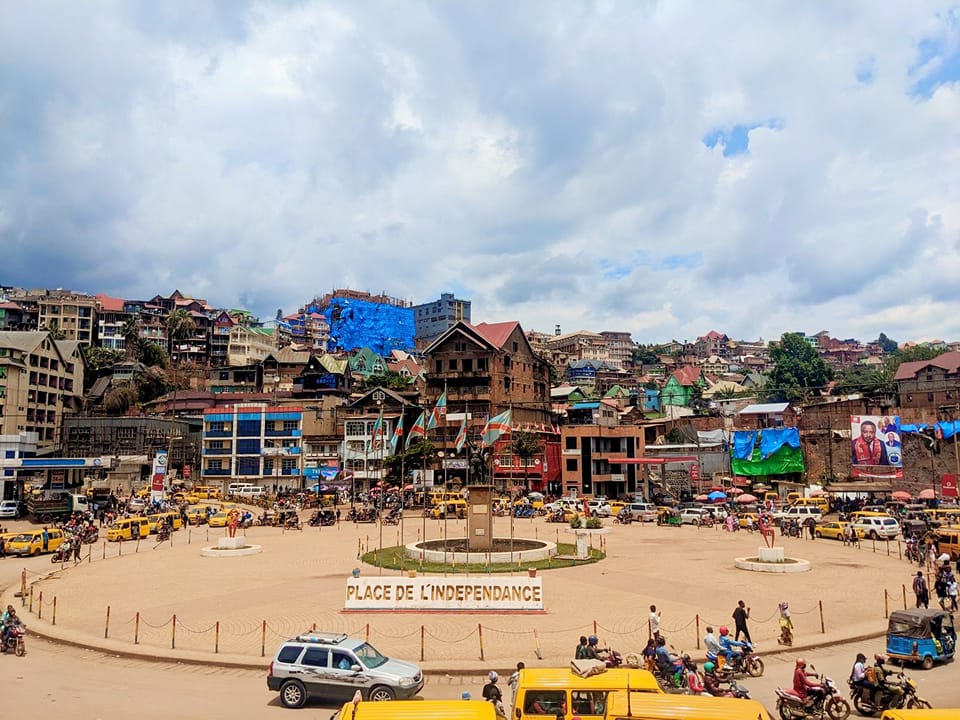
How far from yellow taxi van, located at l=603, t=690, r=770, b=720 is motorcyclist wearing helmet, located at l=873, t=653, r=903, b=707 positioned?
15.6ft

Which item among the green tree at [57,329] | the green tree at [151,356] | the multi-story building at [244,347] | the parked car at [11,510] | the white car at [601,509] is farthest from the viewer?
the multi-story building at [244,347]

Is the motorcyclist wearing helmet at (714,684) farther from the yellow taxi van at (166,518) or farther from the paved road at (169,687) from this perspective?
the yellow taxi van at (166,518)

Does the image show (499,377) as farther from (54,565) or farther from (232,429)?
A: (54,565)

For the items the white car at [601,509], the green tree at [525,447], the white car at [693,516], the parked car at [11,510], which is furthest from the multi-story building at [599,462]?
the parked car at [11,510]

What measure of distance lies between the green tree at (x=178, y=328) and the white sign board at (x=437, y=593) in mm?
118000

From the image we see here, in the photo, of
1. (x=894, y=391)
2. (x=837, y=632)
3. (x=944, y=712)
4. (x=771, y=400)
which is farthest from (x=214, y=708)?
(x=771, y=400)

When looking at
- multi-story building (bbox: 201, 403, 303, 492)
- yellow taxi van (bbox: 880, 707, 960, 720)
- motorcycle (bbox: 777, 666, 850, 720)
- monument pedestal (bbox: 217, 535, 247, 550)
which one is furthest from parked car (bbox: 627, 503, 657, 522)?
yellow taxi van (bbox: 880, 707, 960, 720)

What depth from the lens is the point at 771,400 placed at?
412ft

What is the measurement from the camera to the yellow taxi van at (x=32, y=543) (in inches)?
1571

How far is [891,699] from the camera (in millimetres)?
14242

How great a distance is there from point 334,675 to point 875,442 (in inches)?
2583

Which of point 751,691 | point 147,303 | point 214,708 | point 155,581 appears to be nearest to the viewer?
point 214,708

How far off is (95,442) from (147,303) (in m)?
71.2

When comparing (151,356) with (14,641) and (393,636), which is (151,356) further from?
(393,636)
